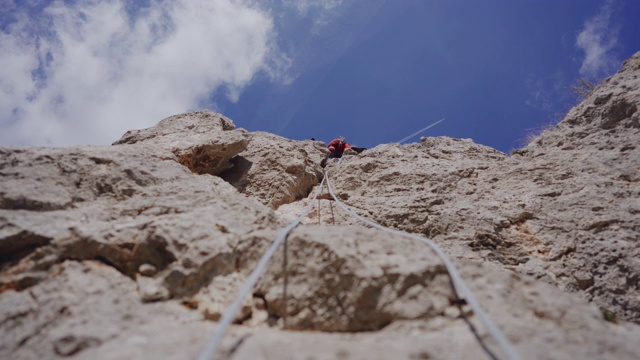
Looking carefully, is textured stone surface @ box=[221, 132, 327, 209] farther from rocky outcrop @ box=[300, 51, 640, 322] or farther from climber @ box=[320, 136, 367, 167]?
climber @ box=[320, 136, 367, 167]

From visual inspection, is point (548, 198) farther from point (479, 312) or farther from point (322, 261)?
point (322, 261)

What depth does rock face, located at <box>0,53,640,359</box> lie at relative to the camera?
2.31 meters

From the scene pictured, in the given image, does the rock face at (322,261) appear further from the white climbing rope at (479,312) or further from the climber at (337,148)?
the climber at (337,148)

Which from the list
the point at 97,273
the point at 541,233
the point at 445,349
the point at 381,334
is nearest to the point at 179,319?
the point at 97,273

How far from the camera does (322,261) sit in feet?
9.53

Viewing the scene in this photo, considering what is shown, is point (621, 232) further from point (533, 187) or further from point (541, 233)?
point (533, 187)

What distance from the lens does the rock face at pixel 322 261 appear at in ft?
7.57

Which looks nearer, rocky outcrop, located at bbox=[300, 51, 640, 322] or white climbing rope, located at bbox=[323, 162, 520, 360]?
white climbing rope, located at bbox=[323, 162, 520, 360]

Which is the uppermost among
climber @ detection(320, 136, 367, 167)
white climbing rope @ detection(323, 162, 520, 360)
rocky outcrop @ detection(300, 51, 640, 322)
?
climber @ detection(320, 136, 367, 167)

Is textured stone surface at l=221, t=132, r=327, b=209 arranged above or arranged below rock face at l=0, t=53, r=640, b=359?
above

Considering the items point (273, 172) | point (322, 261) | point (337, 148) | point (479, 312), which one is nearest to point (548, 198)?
point (479, 312)

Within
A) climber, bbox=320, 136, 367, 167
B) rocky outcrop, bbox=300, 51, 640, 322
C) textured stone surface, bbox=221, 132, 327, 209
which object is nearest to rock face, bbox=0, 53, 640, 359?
rocky outcrop, bbox=300, 51, 640, 322

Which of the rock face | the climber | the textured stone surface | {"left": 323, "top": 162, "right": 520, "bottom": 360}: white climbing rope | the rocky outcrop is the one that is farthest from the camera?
the climber

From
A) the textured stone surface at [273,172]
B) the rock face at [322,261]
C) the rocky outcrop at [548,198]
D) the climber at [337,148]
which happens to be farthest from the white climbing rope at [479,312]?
the climber at [337,148]
